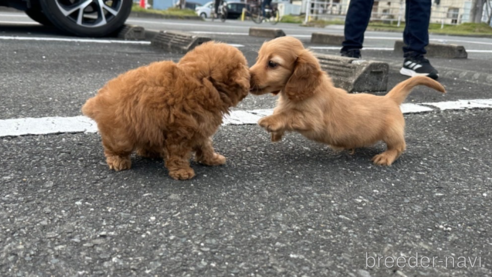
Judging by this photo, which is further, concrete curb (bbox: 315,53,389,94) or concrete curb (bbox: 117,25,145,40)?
concrete curb (bbox: 117,25,145,40)

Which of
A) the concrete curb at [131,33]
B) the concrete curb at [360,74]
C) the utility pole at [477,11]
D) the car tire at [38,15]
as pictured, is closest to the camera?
the concrete curb at [360,74]

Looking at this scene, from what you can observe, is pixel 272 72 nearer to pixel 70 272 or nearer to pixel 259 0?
pixel 70 272

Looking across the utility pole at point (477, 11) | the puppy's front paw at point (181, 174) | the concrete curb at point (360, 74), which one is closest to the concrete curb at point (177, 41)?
the concrete curb at point (360, 74)

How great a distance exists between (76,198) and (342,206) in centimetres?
117

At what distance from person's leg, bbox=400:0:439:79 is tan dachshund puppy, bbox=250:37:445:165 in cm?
263

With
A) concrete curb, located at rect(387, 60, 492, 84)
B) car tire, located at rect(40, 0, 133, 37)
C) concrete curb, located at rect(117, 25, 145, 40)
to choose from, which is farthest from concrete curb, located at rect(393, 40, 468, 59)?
car tire, located at rect(40, 0, 133, 37)

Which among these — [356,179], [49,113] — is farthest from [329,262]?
[49,113]

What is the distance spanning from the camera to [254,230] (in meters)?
1.72

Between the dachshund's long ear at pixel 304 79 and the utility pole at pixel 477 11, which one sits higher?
the utility pole at pixel 477 11

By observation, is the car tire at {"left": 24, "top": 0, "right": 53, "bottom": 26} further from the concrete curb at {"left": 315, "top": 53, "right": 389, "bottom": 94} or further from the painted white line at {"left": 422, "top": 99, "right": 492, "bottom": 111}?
the painted white line at {"left": 422, "top": 99, "right": 492, "bottom": 111}

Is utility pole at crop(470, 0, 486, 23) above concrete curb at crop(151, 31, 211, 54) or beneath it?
above

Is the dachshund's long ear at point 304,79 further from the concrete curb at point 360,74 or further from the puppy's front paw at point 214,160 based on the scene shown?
the concrete curb at point 360,74

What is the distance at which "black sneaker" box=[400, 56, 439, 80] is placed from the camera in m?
4.94

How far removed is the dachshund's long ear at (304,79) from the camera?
2.48 metres
